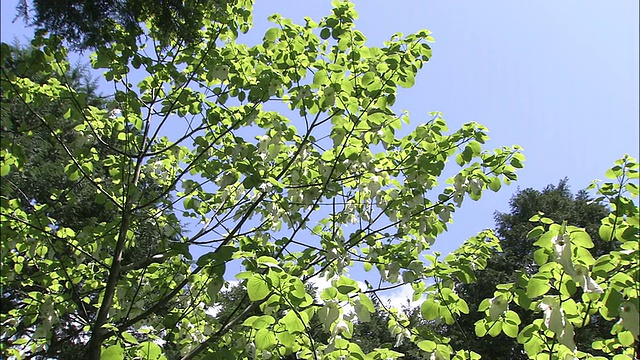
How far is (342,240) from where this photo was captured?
9.61 ft

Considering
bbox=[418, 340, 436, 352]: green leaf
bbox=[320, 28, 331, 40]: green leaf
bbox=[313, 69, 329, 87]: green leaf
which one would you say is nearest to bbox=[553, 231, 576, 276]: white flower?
bbox=[418, 340, 436, 352]: green leaf

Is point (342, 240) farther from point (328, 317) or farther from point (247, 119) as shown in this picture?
point (328, 317)

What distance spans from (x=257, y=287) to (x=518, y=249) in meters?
15.3

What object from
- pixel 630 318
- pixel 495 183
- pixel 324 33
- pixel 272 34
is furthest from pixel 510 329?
pixel 272 34

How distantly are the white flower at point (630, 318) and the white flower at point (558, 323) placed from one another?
18cm

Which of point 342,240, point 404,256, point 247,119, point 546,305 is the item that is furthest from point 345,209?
point 546,305

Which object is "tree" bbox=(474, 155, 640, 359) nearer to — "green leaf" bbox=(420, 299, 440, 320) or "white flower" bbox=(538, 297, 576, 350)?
"white flower" bbox=(538, 297, 576, 350)

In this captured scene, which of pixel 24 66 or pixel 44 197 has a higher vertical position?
pixel 44 197

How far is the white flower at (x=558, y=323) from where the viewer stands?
5.39ft

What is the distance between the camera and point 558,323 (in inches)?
65.9

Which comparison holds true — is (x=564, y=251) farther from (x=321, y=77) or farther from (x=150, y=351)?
(x=150, y=351)

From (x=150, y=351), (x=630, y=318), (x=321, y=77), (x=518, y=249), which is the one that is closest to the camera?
(x=630, y=318)

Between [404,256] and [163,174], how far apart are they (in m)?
1.86

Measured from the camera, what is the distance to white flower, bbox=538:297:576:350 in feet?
5.39
